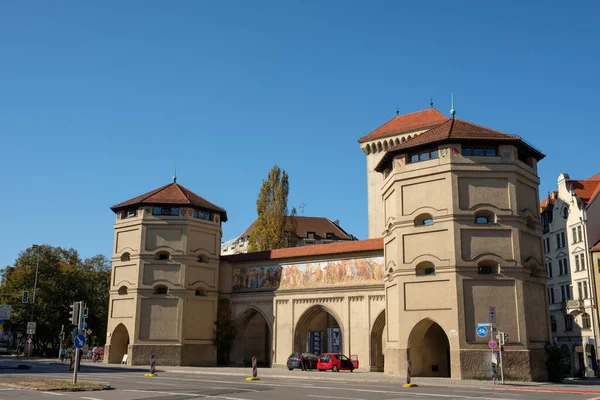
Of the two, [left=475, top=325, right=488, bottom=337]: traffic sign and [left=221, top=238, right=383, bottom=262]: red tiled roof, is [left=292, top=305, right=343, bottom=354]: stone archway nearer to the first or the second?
[left=221, top=238, right=383, bottom=262]: red tiled roof

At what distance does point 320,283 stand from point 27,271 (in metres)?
37.1

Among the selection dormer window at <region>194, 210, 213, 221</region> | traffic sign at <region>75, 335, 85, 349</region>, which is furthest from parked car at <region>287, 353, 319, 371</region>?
traffic sign at <region>75, 335, 85, 349</region>

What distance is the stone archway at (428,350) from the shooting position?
107ft

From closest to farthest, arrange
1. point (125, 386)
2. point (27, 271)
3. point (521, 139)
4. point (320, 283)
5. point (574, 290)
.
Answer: point (125, 386)
point (521, 139)
point (320, 283)
point (574, 290)
point (27, 271)

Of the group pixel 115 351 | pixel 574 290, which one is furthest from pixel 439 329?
pixel 115 351

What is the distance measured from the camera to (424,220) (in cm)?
3372

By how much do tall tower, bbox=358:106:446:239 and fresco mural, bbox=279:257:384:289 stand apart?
18.0 meters

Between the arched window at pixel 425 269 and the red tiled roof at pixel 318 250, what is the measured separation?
25.6ft

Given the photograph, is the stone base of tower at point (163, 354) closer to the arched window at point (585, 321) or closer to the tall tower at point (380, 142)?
the tall tower at point (380, 142)

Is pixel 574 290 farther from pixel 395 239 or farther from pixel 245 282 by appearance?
pixel 245 282

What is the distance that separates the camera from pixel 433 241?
32625mm

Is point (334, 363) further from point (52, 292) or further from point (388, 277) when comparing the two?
point (52, 292)

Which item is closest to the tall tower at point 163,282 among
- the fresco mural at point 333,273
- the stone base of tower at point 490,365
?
Result: the fresco mural at point 333,273

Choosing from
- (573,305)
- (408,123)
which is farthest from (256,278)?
(573,305)
